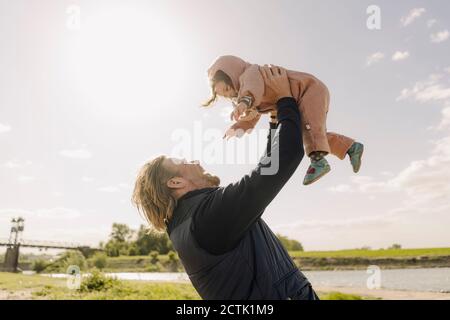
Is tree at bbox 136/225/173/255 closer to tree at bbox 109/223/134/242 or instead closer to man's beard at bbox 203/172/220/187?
tree at bbox 109/223/134/242

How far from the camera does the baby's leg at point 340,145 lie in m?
3.10

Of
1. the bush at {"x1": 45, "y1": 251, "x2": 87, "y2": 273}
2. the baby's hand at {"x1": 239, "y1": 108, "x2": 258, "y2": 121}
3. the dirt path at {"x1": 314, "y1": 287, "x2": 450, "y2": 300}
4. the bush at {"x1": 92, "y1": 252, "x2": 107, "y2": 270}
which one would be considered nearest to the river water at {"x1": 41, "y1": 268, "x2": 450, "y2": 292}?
the dirt path at {"x1": 314, "y1": 287, "x2": 450, "y2": 300}

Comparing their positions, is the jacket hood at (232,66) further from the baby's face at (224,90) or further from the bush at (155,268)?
the bush at (155,268)

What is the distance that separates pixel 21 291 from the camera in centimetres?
1406

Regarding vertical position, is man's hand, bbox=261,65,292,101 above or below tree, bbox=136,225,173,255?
above

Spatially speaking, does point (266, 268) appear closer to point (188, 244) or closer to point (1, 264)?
point (188, 244)

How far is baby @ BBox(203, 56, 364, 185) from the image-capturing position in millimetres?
2414

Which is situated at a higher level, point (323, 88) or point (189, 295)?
point (323, 88)

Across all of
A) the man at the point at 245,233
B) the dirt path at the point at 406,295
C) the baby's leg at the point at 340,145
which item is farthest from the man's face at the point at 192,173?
the dirt path at the point at 406,295

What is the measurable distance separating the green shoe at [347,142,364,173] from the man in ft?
3.65

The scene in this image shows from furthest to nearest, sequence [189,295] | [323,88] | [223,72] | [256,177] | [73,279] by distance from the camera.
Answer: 1. [73,279]
2. [189,295]
3. [223,72]
4. [323,88]
5. [256,177]

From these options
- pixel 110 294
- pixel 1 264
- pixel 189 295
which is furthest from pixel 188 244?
pixel 1 264

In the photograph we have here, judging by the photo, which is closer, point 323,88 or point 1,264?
point 323,88

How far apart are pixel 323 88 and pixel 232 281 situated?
139cm
